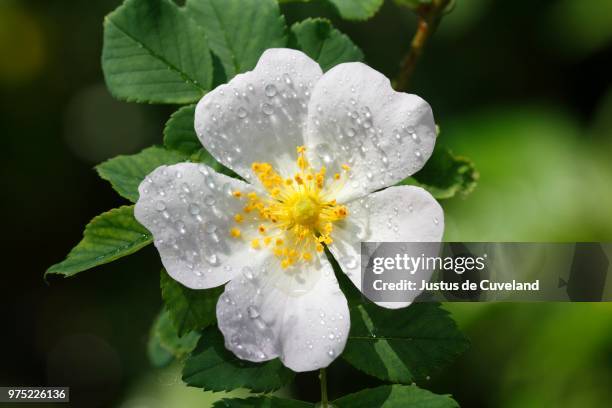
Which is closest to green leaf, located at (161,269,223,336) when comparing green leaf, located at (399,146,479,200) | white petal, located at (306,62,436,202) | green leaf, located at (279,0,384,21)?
white petal, located at (306,62,436,202)

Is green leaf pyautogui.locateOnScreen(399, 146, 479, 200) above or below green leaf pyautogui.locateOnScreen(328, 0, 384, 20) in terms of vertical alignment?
below

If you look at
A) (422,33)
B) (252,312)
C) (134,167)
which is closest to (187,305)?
(252,312)

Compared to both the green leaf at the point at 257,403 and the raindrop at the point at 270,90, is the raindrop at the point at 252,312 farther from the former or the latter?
the raindrop at the point at 270,90

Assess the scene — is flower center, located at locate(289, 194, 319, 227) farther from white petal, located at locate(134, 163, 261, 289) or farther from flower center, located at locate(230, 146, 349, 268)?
white petal, located at locate(134, 163, 261, 289)

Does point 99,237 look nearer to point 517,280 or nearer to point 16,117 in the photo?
point 517,280

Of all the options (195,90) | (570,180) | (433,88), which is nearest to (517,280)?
(195,90)

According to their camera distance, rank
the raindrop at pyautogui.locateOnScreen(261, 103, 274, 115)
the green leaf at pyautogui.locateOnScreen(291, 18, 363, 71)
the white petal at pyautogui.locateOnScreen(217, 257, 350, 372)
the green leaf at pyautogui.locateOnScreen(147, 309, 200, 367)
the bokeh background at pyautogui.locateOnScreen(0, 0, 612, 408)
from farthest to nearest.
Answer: the bokeh background at pyautogui.locateOnScreen(0, 0, 612, 408), the green leaf at pyautogui.locateOnScreen(147, 309, 200, 367), the green leaf at pyautogui.locateOnScreen(291, 18, 363, 71), the raindrop at pyautogui.locateOnScreen(261, 103, 274, 115), the white petal at pyautogui.locateOnScreen(217, 257, 350, 372)

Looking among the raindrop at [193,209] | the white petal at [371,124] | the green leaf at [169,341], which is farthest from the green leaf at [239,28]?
the green leaf at [169,341]
